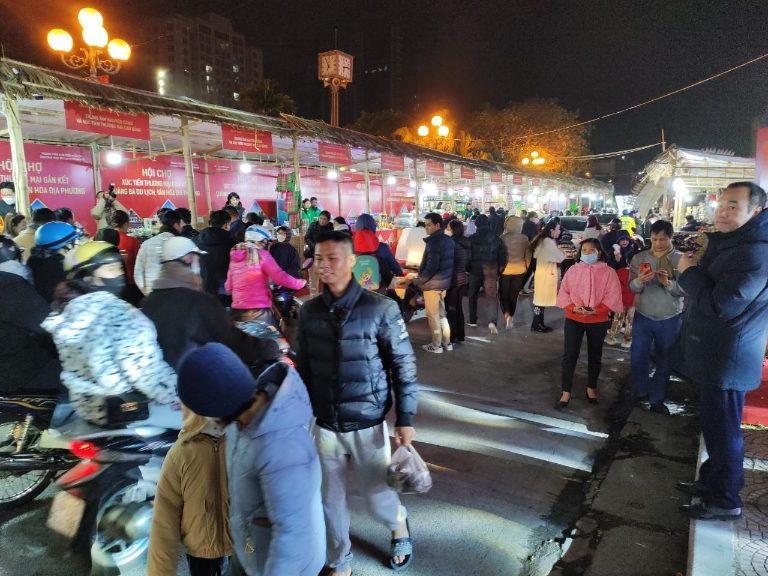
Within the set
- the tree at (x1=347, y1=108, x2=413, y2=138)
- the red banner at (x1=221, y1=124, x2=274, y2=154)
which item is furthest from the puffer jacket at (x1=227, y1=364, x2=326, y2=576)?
the tree at (x1=347, y1=108, x2=413, y2=138)

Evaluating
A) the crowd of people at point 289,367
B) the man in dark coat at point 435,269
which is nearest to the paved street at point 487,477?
the crowd of people at point 289,367

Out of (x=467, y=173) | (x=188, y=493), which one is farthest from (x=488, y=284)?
(x=467, y=173)

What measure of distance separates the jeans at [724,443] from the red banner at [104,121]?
8.03m

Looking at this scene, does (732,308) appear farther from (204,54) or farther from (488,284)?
(204,54)

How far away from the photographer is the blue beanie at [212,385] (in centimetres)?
162

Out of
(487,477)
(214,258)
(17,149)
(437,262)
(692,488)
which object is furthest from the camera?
(17,149)

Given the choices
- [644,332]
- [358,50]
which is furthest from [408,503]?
[358,50]

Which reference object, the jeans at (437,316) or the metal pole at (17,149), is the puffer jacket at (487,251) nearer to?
the jeans at (437,316)

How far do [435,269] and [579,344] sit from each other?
227cm

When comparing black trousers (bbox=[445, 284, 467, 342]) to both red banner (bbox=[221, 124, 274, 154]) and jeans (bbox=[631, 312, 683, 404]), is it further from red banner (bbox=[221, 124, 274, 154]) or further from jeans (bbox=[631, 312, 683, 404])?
red banner (bbox=[221, 124, 274, 154])

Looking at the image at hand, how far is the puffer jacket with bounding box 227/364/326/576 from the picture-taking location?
170cm

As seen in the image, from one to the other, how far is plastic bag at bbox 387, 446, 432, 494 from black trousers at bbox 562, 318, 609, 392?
304cm

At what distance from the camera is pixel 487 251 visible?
8375 mm

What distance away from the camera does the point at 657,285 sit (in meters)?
4.82
